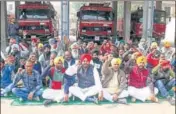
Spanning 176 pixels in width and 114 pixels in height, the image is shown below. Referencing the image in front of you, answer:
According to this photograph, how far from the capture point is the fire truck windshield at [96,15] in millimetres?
20658

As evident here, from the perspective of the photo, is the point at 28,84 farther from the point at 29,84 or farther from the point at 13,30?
the point at 13,30

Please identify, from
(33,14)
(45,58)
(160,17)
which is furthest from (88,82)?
(160,17)

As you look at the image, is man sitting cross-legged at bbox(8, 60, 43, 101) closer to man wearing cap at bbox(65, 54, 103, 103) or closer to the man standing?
man wearing cap at bbox(65, 54, 103, 103)

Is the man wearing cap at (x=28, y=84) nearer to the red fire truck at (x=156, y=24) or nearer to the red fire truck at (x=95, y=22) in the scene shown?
the red fire truck at (x=95, y=22)

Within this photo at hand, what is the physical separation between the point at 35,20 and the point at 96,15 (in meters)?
3.45

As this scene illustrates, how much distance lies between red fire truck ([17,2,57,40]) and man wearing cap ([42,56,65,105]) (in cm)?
1266

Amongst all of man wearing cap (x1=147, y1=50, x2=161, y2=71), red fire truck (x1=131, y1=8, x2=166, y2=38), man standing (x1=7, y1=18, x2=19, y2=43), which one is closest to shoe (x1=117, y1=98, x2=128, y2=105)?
man wearing cap (x1=147, y1=50, x2=161, y2=71)

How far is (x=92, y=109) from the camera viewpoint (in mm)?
7844

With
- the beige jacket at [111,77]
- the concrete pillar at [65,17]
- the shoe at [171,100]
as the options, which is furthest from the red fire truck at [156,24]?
the beige jacket at [111,77]

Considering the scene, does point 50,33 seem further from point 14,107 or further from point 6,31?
point 14,107

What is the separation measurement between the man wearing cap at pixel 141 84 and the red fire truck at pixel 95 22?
12.4 metres

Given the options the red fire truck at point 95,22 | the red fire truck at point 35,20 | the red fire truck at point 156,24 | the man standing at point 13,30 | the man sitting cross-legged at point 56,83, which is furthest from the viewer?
the red fire truck at point 156,24

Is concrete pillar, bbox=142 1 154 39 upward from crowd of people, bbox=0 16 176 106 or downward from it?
upward

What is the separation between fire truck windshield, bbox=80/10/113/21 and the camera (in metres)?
20.7
